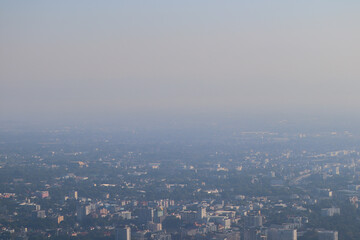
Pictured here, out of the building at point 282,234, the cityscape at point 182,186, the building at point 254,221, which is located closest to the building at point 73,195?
the cityscape at point 182,186

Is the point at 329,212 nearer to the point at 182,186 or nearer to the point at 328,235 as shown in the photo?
the point at 328,235

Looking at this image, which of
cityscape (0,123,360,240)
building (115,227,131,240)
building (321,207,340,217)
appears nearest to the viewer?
building (115,227,131,240)

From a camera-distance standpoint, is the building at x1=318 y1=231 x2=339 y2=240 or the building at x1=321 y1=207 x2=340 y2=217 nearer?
the building at x1=318 y1=231 x2=339 y2=240

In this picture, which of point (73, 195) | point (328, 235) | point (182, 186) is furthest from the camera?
point (182, 186)

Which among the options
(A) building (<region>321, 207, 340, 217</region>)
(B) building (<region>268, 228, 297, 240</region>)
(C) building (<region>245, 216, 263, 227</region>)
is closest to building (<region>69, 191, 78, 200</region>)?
(C) building (<region>245, 216, 263, 227</region>)

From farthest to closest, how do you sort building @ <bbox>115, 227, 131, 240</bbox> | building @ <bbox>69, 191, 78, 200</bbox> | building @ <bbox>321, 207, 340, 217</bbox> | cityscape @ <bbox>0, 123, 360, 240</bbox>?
building @ <bbox>69, 191, 78, 200</bbox>
building @ <bbox>321, 207, 340, 217</bbox>
cityscape @ <bbox>0, 123, 360, 240</bbox>
building @ <bbox>115, 227, 131, 240</bbox>

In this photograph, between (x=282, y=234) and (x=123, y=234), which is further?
(x=123, y=234)

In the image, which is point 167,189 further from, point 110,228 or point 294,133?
point 294,133

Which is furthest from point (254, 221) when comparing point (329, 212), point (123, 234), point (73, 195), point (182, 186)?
point (182, 186)

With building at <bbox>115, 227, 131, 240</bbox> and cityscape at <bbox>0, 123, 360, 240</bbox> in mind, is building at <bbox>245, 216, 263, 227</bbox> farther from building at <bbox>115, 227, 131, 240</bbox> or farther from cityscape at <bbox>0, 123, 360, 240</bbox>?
building at <bbox>115, 227, 131, 240</bbox>

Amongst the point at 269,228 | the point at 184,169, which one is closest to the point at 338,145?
the point at 184,169
